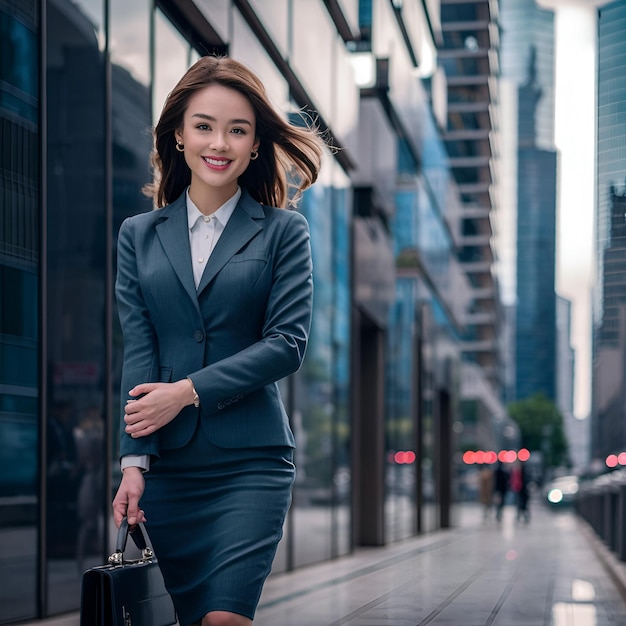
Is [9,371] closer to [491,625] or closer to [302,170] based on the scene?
[491,625]

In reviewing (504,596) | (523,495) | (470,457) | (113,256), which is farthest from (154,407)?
(470,457)

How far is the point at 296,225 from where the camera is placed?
317 cm

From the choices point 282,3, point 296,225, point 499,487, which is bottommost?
point 499,487

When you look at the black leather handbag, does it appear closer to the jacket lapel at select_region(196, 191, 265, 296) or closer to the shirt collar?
the jacket lapel at select_region(196, 191, 265, 296)

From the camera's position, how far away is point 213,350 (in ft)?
9.87

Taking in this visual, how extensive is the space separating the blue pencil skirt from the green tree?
124345mm

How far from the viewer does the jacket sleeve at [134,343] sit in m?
2.91

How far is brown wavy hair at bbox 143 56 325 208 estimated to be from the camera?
3137 mm

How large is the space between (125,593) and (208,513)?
0.29 metres

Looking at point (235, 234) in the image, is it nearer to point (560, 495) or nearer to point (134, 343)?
point (134, 343)

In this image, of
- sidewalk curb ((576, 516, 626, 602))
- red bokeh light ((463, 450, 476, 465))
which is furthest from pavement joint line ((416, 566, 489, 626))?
red bokeh light ((463, 450, 476, 465))

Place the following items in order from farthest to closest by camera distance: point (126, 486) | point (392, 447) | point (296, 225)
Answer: point (392, 447) → point (296, 225) → point (126, 486)

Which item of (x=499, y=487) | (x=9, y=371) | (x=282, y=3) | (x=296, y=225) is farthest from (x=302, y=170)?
(x=499, y=487)

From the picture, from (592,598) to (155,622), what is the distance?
828cm
